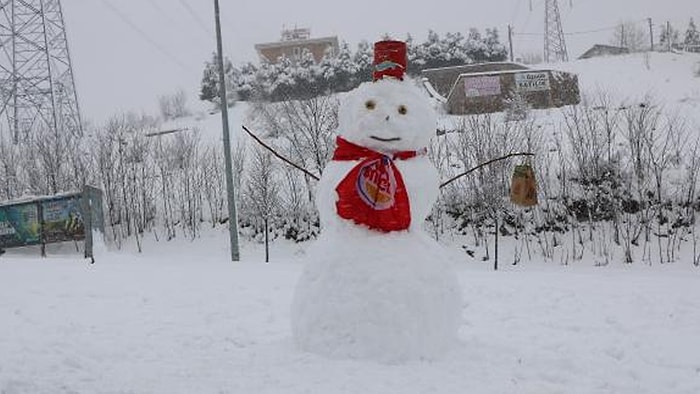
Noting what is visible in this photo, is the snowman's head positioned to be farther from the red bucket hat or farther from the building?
the building

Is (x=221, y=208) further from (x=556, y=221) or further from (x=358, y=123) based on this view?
(x=358, y=123)

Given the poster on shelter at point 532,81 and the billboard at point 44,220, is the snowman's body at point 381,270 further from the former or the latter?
the poster on shelter at point 532,81

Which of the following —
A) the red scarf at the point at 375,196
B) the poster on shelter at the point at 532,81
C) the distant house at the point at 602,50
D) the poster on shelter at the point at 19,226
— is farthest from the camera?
the distant house at the point at 602,50

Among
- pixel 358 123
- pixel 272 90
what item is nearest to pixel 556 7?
pixel 272 90

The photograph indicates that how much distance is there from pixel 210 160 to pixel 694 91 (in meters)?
23.7

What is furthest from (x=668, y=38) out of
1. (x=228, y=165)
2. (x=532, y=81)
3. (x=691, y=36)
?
(x=228, y=165)

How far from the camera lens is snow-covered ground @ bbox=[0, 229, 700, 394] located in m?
5.00

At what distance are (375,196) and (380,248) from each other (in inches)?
18.8

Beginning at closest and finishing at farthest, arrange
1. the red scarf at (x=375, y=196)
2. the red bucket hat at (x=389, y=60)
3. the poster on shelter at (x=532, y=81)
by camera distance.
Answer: the red scarf at (x=375, y=196) < the red bucket hat at (x=389, y=60) < the poster on shelter at (x=532, y=81)

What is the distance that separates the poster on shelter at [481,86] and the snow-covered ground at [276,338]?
862 inches

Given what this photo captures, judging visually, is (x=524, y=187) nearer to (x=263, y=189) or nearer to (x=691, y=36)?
(x=263, y=189)

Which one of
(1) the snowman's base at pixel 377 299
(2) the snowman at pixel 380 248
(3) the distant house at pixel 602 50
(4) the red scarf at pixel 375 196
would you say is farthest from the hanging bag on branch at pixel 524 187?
(3) the distant house at pixel 602 50

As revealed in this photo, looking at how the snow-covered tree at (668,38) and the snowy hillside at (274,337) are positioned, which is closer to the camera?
the snowy hillside at (274,337)

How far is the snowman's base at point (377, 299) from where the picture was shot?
18.2 feet
